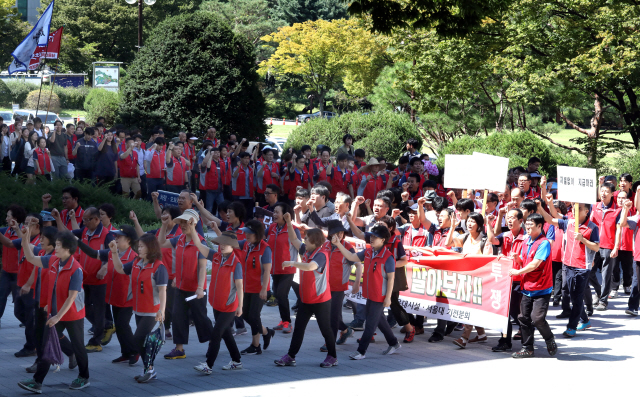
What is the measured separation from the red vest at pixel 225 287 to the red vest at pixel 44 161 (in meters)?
10.3

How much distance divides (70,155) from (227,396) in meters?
12.8

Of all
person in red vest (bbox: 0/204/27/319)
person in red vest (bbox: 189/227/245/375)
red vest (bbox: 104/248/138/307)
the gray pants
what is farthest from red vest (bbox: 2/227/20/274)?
the gray pants

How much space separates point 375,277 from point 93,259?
10.8 ft

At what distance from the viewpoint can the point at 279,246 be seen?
905 centimetres

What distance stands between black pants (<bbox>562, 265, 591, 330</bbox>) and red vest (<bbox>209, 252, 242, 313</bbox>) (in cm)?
474

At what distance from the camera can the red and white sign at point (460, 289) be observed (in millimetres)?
8648

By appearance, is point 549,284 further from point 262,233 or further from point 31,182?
point 31,182

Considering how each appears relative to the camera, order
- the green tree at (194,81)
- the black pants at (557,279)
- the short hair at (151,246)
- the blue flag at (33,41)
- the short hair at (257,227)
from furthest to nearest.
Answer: the green tree at (194,81) → the blue flag at (33,41) → the black pants at (557,279) → the short hair at (257,227) → the short hair at (151,246)

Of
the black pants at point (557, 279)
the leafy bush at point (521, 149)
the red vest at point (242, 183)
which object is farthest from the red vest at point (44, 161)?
the black pants at point (557, 279)

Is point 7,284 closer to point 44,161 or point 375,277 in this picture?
point 375,277

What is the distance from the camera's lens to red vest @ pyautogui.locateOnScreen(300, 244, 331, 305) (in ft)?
25.0

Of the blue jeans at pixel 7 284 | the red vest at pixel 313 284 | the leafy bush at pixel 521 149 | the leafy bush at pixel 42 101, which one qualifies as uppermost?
the leafy bush at pixel 42 101

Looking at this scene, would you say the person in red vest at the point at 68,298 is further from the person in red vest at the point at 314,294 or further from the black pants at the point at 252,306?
the person in red vest at the point at 314,294

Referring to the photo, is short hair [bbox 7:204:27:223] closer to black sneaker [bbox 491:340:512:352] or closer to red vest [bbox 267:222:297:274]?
red vest [bbox 267:222:297:274]
